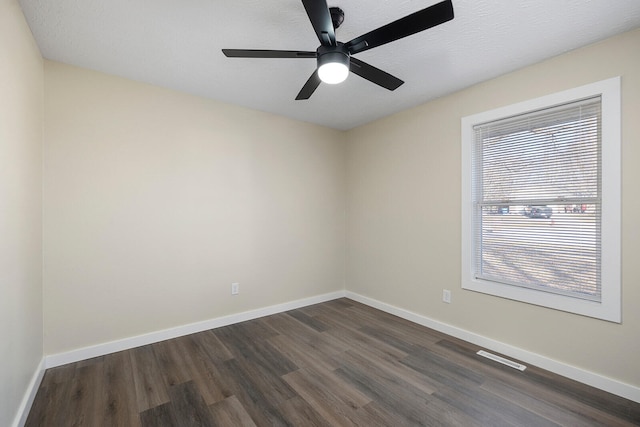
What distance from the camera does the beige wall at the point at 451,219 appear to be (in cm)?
192

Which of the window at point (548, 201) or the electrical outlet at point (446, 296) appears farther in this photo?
the electrical outlet at point (446, 296)

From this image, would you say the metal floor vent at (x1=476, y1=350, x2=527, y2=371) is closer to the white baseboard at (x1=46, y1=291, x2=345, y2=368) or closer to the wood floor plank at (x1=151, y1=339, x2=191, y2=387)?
the white baseboard at (x1=46, y1=291, x2=345, y2=368)

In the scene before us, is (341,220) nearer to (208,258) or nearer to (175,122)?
(208,258)

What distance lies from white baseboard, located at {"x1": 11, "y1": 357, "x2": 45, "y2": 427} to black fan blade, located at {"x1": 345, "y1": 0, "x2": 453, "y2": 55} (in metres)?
2.84

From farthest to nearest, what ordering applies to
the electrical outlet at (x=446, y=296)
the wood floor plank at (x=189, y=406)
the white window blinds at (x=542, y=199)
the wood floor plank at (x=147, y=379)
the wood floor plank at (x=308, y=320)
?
the wood floor plank at (x=308, y=320) < the electrical outlet at (x=446, y=296) < the white window blinds at (x=542, y=199) < the wood floor plank at (x=147, y=379) < the wood floor plank at (x=189, y=406)

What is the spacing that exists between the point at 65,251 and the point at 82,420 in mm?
1299

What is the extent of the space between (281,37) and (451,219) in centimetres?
228

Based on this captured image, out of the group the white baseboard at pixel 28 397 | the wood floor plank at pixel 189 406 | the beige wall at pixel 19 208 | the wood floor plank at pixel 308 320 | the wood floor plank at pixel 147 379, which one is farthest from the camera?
the wood floor plank at pixel 308 320

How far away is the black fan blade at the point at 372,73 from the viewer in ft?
5.79

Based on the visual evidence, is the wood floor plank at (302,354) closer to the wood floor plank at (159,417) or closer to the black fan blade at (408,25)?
the wood floor plank at (159,417)

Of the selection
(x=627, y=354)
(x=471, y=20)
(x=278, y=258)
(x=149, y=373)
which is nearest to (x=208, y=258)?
(x=278, y=258)

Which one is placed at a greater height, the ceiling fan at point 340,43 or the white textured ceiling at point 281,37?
the white textured ceiling at point 281,37

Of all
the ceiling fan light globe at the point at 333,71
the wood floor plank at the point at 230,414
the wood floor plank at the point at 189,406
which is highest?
the ceiling fan light globe at the point at 333,71

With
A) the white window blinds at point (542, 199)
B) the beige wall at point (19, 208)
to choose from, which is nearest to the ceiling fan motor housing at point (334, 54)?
the beige wall at point (19, 208)
